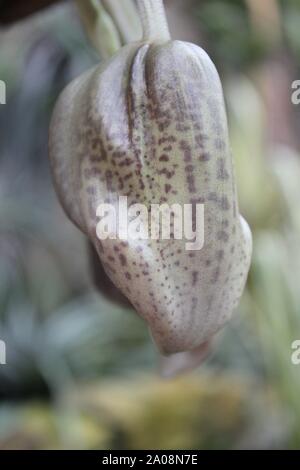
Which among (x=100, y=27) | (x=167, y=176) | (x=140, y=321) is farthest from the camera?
(x=140, y=321)

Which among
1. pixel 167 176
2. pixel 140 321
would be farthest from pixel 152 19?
pixel 140 321

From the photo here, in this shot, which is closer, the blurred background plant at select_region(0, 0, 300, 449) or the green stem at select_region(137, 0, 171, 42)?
the green stem at select_region(137, 0, 171, 42)

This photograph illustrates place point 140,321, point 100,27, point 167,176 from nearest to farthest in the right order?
point 167,176, point 100,27, point 140,321

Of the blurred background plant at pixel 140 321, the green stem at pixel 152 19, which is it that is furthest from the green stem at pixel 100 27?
the blurred background plant at pixel 140 321

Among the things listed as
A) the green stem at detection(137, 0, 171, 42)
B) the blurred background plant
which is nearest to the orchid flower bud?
the green stem at detection(137, 0, 171, 42)

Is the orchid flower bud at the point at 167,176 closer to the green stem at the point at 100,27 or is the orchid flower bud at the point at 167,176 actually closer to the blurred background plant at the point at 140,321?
the green stem at the point at 100,27

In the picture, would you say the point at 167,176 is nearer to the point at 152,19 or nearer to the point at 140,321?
the point at 152,19

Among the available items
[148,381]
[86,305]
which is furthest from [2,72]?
[148,381]

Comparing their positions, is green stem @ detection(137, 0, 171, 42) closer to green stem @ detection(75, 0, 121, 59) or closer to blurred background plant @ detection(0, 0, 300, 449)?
green stem @ detection(75, 0, 121, 59)
